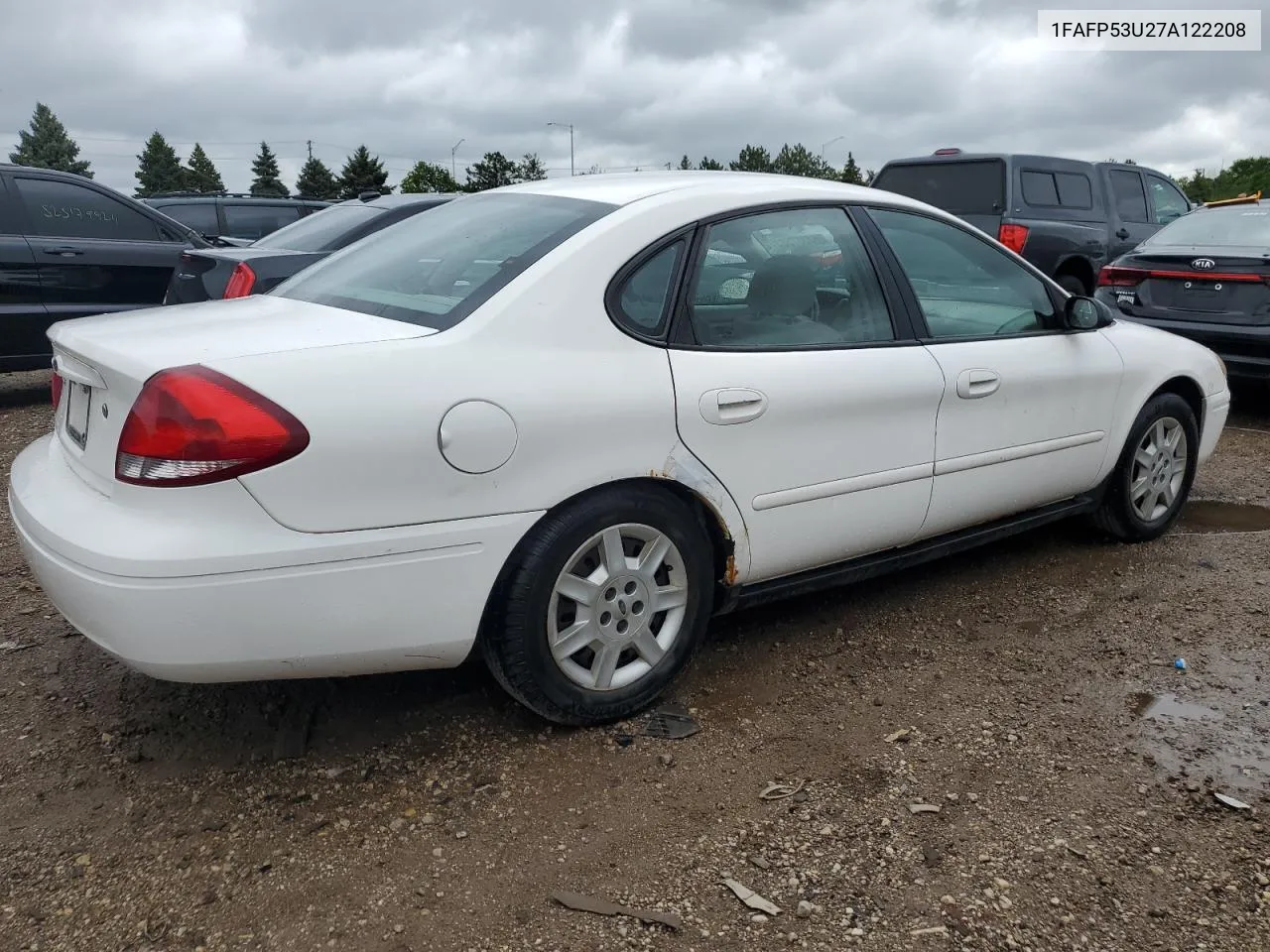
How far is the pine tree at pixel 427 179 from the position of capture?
53.8 meters

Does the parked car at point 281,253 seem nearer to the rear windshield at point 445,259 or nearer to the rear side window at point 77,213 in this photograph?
the rear side window at point 77,213

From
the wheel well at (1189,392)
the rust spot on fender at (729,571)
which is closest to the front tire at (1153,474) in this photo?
the wheel well at (1189,392)

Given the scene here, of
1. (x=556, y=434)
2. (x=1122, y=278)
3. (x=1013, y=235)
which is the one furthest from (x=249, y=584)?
(x=1013, y=235)

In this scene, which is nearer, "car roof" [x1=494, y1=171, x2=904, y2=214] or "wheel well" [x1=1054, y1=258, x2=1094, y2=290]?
"car roof" [x1=494, y1=171, x2=904, y2=214]

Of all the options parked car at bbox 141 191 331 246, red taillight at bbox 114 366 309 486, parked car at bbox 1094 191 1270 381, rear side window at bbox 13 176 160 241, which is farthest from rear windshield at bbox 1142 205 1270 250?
parked car at bbox 141 191 331 246

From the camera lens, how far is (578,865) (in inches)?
99.0

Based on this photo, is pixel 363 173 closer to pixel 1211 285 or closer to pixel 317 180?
pixel 317 180

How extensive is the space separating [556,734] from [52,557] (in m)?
1.38

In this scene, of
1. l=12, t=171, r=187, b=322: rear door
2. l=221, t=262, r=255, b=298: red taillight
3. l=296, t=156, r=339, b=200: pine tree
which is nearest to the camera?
l=221, t=262, r=255, b=298: red taillight

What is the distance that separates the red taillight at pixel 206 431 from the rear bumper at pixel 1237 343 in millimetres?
6164

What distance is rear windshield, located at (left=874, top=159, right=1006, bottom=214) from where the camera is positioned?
990cm

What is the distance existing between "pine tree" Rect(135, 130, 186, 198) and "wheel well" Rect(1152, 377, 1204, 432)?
8611cm

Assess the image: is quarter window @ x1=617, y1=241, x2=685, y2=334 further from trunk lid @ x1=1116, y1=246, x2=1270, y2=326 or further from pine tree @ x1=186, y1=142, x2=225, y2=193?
pine tree @ x1=186, y1=142, x2=225, y2=193

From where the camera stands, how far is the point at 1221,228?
7.76 m
